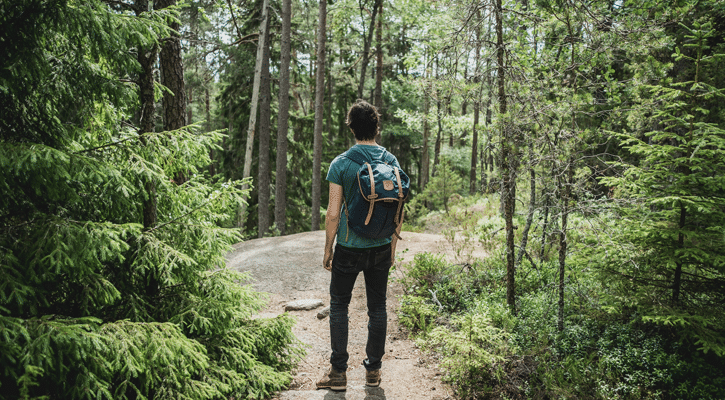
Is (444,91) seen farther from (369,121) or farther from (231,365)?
(231,365)

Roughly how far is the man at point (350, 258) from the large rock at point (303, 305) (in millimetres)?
3055

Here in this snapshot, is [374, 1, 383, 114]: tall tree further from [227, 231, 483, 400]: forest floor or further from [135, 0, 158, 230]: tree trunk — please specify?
[135, 0, 158, 230]: tree trunk

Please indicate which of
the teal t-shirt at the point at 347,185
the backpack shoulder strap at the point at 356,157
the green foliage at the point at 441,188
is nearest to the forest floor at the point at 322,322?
the teal t-shirt at the point at 347,185

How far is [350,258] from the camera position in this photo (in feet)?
10.4

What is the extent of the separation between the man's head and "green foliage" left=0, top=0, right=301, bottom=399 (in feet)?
3.95

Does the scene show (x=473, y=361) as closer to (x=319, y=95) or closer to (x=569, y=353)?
(x=569, y=353)

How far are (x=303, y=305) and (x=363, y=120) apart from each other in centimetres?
419

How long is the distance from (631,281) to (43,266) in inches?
200

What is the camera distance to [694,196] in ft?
11.6

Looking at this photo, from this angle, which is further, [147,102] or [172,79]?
[172,79]

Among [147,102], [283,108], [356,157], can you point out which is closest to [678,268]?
[356,157]

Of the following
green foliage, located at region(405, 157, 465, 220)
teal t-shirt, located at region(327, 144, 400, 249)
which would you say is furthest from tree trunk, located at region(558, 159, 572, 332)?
green foliage, located at region(405, 157, 465, 220)

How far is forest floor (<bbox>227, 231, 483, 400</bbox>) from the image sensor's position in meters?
3.60

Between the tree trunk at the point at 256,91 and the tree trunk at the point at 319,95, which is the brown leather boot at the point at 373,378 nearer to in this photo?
the tree trunk at the point at 256,91
